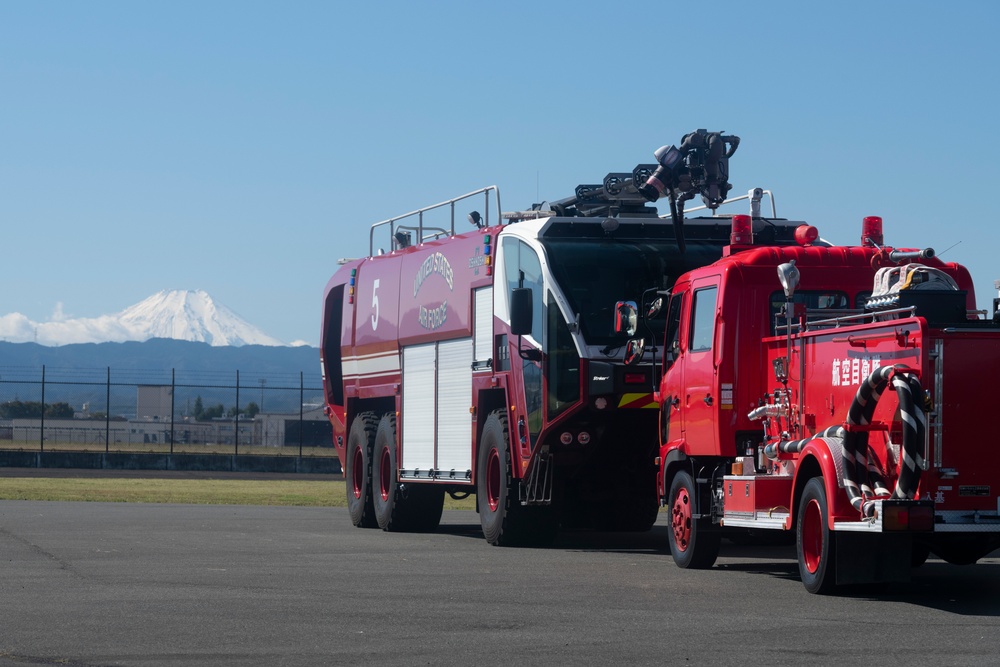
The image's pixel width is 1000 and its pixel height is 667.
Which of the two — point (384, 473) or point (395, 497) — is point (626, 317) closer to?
point (395, 497)

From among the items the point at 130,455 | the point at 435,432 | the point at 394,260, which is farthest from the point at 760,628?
the point at 130,455

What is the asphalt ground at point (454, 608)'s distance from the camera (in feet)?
32.7

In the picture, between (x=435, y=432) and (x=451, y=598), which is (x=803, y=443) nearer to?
(x=451, y=598)

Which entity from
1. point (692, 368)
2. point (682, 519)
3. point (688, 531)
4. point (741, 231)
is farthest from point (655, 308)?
point (688, 531)

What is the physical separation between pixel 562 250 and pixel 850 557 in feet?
22.1

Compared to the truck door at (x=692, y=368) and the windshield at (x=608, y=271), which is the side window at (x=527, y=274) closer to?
the windshield at (x=608, y=271)

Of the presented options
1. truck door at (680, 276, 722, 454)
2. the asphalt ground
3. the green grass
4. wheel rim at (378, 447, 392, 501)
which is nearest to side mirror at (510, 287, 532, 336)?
the asphalt ground

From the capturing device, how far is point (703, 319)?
52.0 feet

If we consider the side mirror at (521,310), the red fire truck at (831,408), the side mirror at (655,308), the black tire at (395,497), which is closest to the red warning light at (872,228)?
the red fire truck at (831,408)

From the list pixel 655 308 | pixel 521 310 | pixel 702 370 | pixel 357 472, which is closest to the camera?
pixel 702 370

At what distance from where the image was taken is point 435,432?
22125 mm

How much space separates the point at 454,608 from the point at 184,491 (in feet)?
89.4

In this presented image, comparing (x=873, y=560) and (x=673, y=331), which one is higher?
(x=673, y=331)

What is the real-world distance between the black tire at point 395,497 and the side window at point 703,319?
8.11m
